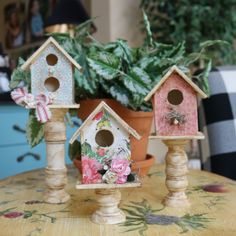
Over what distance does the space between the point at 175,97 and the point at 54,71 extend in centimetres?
26

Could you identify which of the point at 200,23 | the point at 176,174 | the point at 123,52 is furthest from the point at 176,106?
the point at 200,23

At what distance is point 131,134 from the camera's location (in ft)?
2.27

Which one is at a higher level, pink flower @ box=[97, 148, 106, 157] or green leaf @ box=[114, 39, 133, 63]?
green leaf @ box=[114, 39, 133, 63]

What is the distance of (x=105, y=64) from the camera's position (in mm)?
855

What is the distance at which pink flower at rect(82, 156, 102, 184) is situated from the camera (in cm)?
67

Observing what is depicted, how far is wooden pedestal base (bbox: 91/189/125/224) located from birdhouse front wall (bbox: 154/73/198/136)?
0.16 meters

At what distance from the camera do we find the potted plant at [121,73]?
2.85 ft

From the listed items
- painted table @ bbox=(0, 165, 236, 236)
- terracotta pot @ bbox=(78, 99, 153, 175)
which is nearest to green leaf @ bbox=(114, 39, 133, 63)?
terracotta pot @ bbox=(78, 99, 153, 175)

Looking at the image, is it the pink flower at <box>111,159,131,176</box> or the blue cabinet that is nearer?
the pink flower at <box>111,159,131,176</box>

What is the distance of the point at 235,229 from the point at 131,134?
239 millimetres

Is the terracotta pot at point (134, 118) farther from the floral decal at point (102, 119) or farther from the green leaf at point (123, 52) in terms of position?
the floral decal at point (102, 119)

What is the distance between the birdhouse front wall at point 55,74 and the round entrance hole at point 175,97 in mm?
204

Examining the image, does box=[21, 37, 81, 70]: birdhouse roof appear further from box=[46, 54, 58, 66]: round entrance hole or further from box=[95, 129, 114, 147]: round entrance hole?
box=[95, 129, 114, 147]: round entrance hole

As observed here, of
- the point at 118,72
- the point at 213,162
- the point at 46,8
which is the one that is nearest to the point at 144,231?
the point at 118,72
